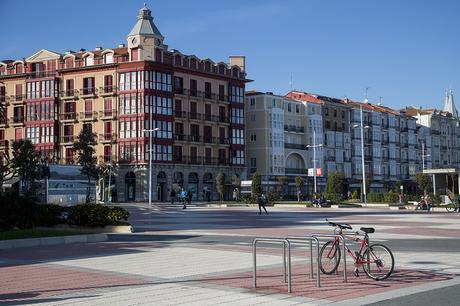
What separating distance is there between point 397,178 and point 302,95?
29.3 meters

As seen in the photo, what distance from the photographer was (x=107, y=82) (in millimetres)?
85812

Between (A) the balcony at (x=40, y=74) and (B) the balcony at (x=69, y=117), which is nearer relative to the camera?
(B) the balcony at (x=69, y=117)

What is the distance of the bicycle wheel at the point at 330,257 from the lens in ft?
38.7

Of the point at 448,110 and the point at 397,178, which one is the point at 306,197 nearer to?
the point at 397,178

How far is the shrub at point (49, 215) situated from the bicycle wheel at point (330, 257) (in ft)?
53.9

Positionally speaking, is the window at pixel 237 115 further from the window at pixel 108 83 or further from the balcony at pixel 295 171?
the window at pixel 108 83

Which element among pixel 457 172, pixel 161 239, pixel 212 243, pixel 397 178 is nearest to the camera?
pixel 212 243

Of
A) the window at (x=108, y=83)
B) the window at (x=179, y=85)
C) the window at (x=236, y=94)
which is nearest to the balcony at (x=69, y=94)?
the window at (x=108, y=83)

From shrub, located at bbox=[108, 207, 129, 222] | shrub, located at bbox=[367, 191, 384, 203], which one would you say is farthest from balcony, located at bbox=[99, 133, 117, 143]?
shrub, located at bbox=[108, 207, 129, 222]

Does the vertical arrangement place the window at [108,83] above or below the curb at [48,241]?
above

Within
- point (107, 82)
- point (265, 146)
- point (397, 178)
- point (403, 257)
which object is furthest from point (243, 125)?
point (403, 257)

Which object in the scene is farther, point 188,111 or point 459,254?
point 188,111

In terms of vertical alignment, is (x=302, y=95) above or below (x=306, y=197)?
above

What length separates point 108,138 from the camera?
84.9 meters
